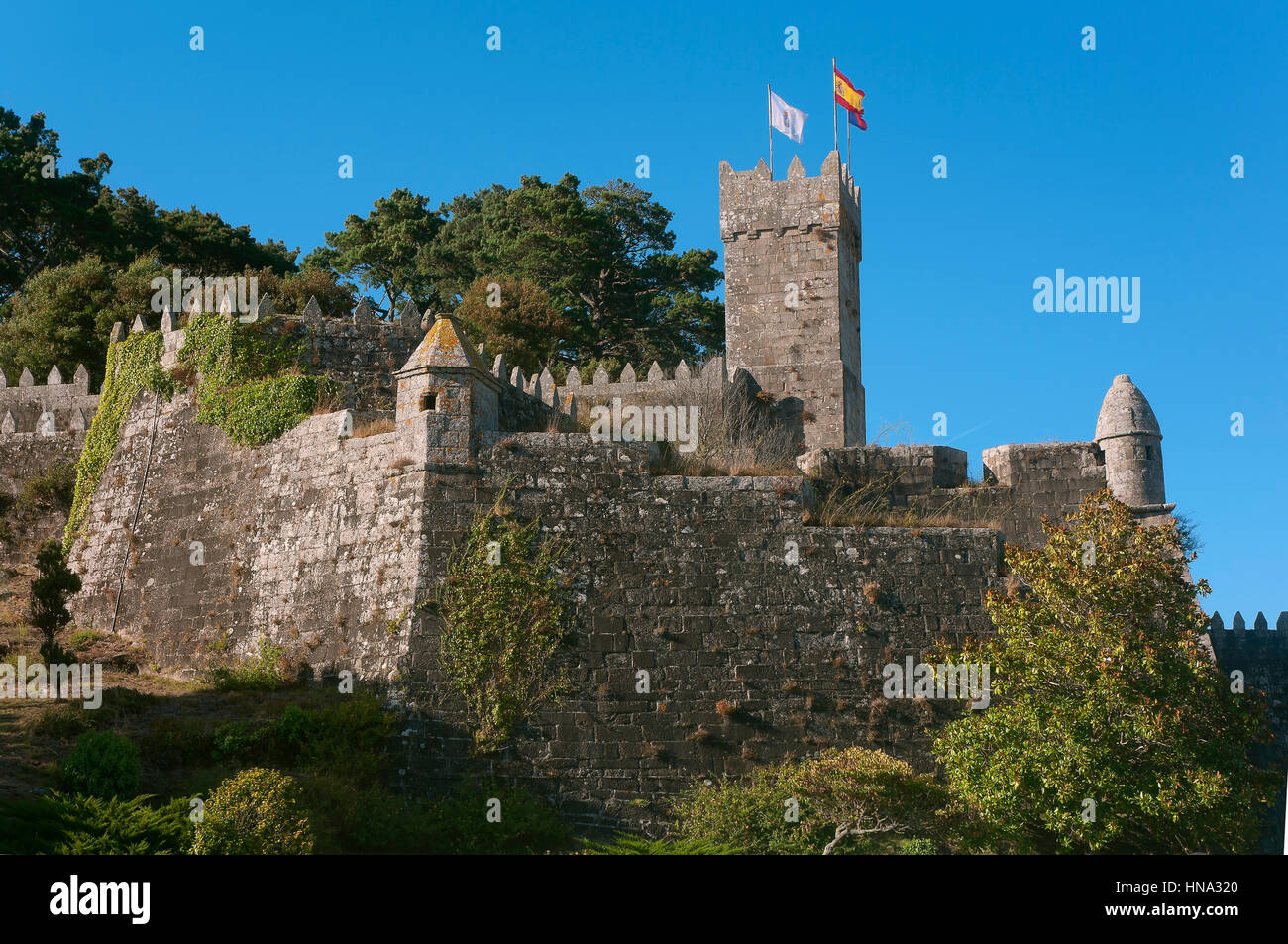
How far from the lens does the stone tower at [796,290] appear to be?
36.9 metres

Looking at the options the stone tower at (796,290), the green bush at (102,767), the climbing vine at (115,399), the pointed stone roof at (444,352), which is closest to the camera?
the green bush at (102,767)

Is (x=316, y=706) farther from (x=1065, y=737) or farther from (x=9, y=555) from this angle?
(x=9, y=555)

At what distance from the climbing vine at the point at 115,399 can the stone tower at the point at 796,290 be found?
1646 cm

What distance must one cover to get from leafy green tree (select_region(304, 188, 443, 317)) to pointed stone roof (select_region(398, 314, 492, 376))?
29.1 m

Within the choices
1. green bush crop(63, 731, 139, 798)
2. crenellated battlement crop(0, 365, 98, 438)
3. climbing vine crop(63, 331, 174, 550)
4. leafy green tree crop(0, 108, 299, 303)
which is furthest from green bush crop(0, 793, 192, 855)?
leafy green tree crop(0, 108, 299, 303)

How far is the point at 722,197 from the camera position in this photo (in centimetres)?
3859

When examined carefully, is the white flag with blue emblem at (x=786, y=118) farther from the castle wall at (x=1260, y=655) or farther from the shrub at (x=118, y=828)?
the shrub at (x=118, y=828)

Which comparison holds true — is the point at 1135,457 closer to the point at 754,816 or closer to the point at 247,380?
the point at 754,816

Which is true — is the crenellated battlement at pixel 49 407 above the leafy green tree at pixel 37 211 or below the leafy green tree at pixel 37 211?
A: below

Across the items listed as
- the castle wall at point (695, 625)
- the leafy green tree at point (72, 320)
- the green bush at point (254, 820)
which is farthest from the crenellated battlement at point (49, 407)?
the green bush at point (254, 820)

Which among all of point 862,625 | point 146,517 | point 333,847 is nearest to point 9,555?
point 146,517

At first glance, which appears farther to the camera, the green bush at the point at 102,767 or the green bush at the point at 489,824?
the green bush at the point at 489,824

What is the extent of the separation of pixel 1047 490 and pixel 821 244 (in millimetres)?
16044

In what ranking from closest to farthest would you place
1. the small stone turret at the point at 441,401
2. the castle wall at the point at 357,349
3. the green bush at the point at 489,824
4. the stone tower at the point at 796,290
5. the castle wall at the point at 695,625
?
the green bush at the point at 489,824
the castle wall at the point at 695,625
the small stone turret at the point at 441,401
the castle wall at the point at 357,349
the stone tower at the point at 796,290
